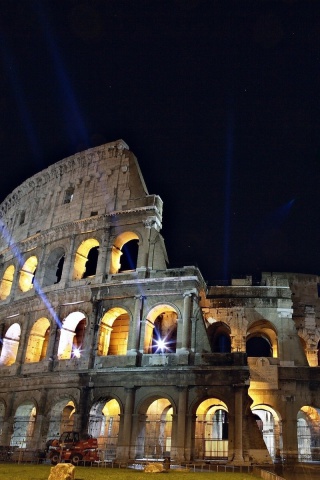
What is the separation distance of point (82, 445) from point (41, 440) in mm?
4460

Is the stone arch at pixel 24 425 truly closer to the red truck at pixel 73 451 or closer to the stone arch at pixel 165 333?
the red truck at pixel 73 451

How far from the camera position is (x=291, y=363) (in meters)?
24.9

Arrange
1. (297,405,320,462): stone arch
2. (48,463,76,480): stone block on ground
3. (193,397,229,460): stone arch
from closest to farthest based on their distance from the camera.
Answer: (48,463,76,480): stone block on ground → (193,397,229,460): stone arch → (297,405,320,462): stone arch

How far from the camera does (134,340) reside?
22.6 m

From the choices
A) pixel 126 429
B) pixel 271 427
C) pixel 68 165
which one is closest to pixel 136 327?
pixel 126 429

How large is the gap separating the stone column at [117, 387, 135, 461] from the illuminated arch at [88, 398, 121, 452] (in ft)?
2.93

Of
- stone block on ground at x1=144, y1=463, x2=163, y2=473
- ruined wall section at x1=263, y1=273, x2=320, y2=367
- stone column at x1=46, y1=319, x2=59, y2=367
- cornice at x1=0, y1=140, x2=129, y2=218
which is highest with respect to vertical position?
cornice at x1=0, y1=140, x2=129, y2=218

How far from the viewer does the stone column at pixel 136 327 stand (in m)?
22.4

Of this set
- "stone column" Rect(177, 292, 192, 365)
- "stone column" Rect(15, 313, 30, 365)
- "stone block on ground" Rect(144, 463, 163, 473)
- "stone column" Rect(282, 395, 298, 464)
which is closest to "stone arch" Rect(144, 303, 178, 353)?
"stone column" Rect(177, 292, 192, 365)

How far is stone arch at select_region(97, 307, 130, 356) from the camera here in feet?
78.1

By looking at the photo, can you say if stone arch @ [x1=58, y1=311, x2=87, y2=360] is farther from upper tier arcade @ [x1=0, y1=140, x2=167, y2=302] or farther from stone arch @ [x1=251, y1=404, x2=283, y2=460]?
stone arch @ [x1=251, y1=404, x2=283, y2=460]

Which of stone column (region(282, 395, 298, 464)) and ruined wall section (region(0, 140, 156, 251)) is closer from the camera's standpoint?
stone column (region(282, 395, 298, 464))

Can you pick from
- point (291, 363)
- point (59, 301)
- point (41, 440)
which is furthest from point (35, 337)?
point (291, 363)

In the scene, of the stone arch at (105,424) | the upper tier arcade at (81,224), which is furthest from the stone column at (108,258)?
the stone arch at (105,424)
